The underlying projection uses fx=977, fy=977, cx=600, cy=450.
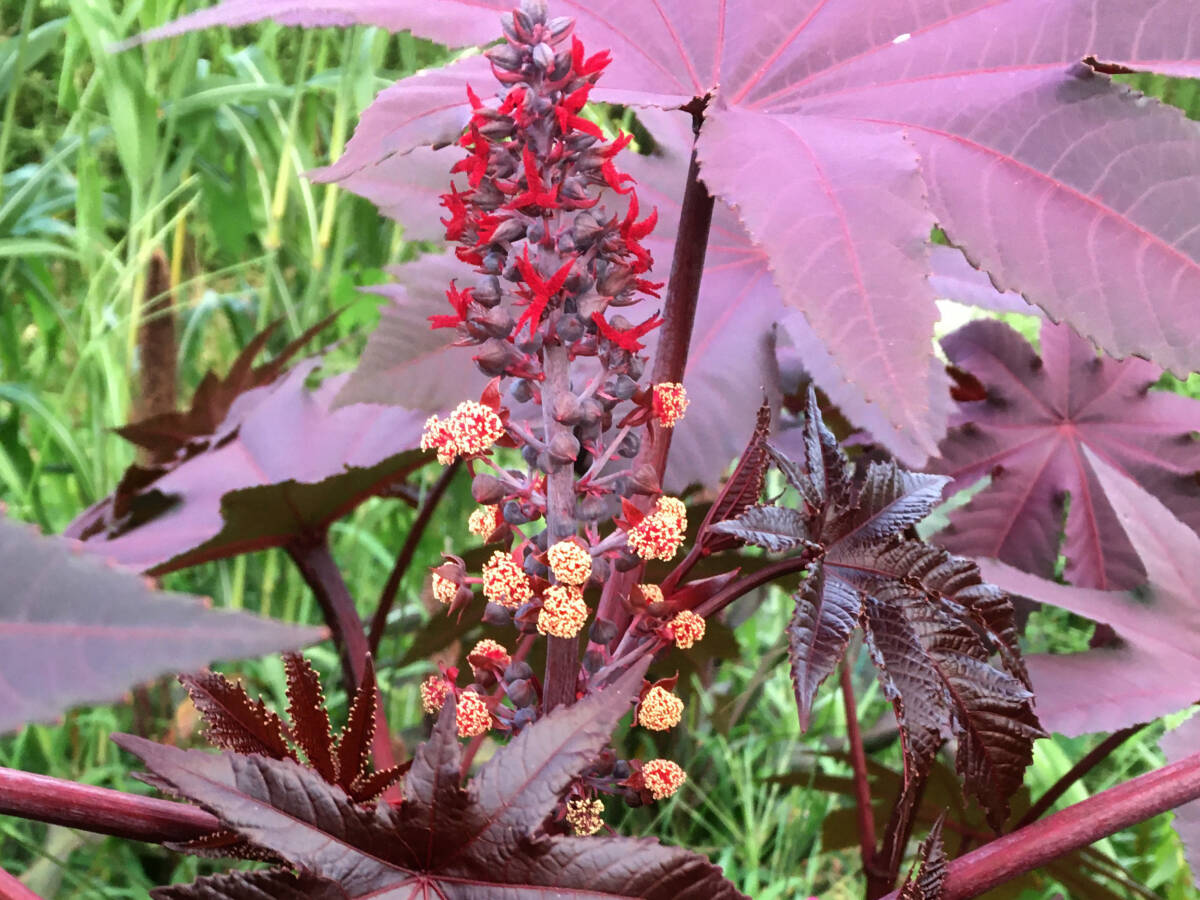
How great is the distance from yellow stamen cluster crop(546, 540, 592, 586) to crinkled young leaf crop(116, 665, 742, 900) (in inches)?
1.2

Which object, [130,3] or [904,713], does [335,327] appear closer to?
[130,3]

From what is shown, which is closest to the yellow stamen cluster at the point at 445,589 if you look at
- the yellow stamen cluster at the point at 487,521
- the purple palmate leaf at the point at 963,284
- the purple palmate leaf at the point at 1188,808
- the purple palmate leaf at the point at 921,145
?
the yellow stamen cluster at the point at 487,521

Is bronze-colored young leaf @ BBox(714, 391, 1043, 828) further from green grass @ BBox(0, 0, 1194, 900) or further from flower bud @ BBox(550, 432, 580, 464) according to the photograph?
green grass @ BBox(0, 0, 1194, 900)

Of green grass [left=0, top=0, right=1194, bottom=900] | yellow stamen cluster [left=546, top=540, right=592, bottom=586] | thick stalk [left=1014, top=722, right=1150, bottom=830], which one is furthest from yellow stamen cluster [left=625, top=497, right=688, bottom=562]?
green grass [left=0, top=0, right=1194, bottom=900]

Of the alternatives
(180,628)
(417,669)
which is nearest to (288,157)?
(417,669)

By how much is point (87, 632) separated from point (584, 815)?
204 millimetres

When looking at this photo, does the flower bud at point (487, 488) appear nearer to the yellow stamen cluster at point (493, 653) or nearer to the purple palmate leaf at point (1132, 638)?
the yellow stamen cluster at point (493, 653)

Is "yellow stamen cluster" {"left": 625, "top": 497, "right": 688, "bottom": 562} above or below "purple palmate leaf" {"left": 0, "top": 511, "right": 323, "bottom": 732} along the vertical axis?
below

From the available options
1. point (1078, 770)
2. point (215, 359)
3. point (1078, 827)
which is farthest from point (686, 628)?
point (215, 359)

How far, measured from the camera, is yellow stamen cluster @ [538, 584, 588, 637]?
0.85ft

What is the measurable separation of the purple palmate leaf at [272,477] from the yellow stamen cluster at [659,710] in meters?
0.25

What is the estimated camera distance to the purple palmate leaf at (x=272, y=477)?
0.52m

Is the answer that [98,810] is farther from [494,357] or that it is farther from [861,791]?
[861,791]

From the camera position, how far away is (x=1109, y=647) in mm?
396
